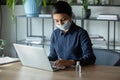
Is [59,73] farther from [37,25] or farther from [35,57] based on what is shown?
[37,25]

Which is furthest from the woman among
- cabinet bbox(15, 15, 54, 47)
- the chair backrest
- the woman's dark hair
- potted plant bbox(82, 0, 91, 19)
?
cabinet bbox(15, 15, 54, 47)

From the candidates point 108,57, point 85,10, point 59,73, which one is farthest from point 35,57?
point 85,10

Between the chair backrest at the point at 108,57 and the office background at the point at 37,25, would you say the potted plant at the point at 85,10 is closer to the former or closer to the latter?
the office background at the point at 37,25

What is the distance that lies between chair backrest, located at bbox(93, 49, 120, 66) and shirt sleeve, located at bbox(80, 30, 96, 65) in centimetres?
19

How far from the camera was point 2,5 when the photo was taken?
13.9 feet

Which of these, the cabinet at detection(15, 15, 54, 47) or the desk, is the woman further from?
the cabinet at detection(15, 15, 54, 47)

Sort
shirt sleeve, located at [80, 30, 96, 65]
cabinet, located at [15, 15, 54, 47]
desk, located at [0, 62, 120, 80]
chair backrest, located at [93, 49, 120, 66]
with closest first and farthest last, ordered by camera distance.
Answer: desk, located at [0, 62, 120, 80] < shirt sleeve, located at [80, 30, 96, 65] < chair backrest, located at [93, 49, 120, 66] < cabinet, located at [15, 15, 54, 47]

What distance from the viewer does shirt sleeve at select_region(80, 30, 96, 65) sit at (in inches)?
85.9

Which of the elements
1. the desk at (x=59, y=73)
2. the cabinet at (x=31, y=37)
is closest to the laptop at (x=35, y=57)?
the desk at (x=59, y=73)

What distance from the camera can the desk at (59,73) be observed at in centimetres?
182

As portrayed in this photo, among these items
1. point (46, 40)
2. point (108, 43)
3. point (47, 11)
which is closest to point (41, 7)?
point (47, 11)

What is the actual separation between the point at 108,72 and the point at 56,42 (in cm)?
75

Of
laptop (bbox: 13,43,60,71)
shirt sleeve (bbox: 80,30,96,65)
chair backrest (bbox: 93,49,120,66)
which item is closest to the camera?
laptop (bbox: 13,43,60,71)

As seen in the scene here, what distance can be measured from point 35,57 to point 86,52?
482mm
